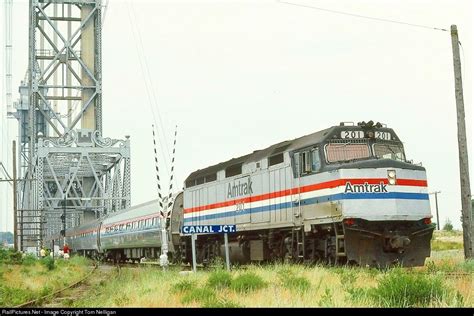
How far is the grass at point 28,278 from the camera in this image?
19766mm

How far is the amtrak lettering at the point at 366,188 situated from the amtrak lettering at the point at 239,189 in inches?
235

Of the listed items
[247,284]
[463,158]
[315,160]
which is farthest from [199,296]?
[463,158]

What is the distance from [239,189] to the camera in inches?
997

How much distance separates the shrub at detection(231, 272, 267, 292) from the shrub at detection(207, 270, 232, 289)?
1.14 ft

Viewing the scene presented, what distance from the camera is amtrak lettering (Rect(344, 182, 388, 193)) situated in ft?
61.2

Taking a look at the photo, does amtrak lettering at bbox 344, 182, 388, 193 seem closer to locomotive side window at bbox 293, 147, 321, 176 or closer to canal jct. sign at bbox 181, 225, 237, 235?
locomotive side window at bbox 293, 147, 321, 176

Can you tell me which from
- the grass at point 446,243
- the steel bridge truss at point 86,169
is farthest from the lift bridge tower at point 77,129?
the grass at point 446,243

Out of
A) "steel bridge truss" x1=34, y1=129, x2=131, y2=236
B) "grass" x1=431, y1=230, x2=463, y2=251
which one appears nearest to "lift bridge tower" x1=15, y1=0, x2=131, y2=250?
"steel bridge truss" x1=34, y1=129, x2=131, y2=236

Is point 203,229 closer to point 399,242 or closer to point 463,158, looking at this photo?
point 399,242

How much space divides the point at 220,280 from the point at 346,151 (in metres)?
5.82

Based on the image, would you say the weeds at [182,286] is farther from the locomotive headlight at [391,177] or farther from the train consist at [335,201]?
the locomotive headlight at [391,177]

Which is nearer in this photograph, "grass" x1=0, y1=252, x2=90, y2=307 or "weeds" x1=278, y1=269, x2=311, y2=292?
"weeds" x1=278, y1=269, x2=311, y2=292
